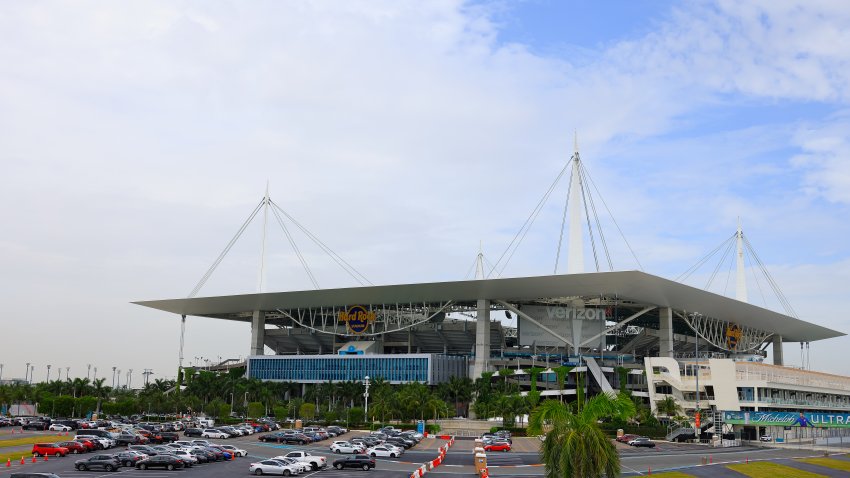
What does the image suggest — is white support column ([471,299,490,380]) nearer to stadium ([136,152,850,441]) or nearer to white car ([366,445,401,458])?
stadium ([136,152,850,441])

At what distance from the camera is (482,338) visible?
130625mm

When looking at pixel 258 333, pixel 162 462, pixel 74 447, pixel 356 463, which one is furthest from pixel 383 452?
pixel 258 333

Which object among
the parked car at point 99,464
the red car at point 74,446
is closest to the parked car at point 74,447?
the red car at point 74,446

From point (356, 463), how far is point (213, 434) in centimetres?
3300

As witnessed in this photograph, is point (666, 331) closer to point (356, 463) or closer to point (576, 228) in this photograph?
point (576, 228)

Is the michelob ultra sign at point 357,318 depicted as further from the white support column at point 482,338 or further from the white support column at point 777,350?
the white support column at point 777,350

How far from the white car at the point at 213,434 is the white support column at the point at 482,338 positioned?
54877mm

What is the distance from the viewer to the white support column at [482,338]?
12975cm

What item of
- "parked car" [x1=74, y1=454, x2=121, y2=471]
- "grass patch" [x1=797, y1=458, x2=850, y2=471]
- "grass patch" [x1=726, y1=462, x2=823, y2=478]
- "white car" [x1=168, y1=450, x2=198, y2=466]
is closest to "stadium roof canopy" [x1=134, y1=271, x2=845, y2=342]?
"grass patch" [x1=797, y1=458, x2=850, y2=471]

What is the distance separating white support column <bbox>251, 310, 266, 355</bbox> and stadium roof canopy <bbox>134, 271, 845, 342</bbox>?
282cm

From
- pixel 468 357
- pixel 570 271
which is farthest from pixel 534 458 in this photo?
pixel 468 357

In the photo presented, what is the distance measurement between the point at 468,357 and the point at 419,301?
18.3 meters

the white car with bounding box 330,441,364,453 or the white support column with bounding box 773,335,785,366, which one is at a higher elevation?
the white support column with bounding box 773,335,785,366

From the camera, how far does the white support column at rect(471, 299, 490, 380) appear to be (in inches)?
5108
